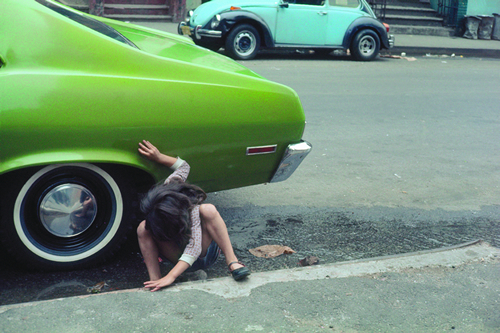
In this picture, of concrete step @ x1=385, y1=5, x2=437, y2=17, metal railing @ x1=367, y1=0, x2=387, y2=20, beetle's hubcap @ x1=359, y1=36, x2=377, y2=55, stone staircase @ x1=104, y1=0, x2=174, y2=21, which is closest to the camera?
beetle's hubcap @ x1=359, y1=36, x2=377, y2=55

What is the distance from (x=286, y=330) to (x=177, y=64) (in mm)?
1568

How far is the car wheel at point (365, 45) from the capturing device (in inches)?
500

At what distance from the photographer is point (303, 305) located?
2.69 meters

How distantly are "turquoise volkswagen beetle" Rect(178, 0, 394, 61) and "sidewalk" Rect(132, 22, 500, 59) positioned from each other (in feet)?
8.16

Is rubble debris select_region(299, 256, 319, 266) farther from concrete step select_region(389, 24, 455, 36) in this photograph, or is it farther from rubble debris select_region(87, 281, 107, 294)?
concrete step select_region(389, 24, 455, 36)

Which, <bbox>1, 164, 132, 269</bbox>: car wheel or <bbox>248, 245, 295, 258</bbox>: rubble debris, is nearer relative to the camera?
<bbox>1, 164, 132, 269</bbox>: car wheel

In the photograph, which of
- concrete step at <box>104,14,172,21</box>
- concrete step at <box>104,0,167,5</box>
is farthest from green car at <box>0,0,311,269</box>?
concrete step at <box>104,0,167,5</box>

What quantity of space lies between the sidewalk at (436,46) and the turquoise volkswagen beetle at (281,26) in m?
2.49

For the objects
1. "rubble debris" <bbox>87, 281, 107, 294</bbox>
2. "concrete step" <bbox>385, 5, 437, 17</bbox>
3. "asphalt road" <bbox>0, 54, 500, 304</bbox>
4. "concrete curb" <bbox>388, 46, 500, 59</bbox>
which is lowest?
"rubble debris" <bbox>87, 281, 107, 294</bbox>

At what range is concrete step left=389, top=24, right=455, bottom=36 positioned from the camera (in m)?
18.5

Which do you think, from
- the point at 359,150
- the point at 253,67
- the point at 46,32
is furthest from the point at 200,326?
the point at 253,67

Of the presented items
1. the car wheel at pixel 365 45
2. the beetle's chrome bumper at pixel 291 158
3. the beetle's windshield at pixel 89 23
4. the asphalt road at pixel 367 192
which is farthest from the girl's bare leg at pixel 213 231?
the car wheel at pixel 365 45

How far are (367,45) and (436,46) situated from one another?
3.94 m

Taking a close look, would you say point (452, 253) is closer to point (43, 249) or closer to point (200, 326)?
point (200, 326)
